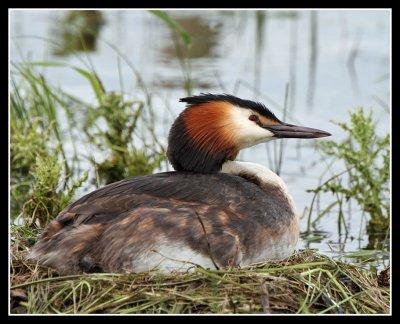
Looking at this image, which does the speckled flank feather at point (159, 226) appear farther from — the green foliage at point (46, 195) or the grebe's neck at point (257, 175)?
the green foliage at point (46, 195)

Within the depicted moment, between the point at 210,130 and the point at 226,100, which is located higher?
the point at 226,100

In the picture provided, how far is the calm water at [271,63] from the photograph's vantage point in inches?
397

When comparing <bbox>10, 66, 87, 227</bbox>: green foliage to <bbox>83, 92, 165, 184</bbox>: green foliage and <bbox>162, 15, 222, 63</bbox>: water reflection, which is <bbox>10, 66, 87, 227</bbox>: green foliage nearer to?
<bbox>83, 92, 165, 184</bbox>: green foliage

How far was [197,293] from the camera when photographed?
5.61 m

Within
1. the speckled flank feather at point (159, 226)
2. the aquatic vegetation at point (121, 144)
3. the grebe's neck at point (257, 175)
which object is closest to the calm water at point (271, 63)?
the aquatic vegetation at point (121, 144)

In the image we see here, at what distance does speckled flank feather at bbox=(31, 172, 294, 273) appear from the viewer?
5867 mm

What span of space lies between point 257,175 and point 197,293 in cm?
137

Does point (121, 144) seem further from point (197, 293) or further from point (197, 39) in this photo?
point (197, 39)

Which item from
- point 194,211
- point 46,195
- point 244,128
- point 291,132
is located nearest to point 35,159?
point 46,195

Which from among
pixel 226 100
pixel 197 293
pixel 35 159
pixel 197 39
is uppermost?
pixel 197 39

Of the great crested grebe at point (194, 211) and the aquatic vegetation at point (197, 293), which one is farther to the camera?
the great crested grebe at point (194, 211)

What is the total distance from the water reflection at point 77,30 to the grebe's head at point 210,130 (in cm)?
634

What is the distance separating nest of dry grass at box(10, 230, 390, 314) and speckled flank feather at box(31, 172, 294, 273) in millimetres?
132
